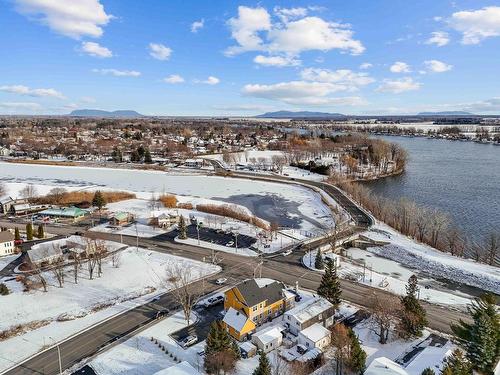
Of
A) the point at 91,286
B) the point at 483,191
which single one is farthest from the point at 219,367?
the point at 483,191

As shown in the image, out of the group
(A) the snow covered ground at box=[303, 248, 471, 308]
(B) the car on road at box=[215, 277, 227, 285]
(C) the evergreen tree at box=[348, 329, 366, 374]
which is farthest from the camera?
(B) the car on road at box=[215, 277, 227, 285]

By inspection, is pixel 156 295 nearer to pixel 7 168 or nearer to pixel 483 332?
pixel 483 332

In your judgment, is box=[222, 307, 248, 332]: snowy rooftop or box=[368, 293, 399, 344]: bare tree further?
box=[222, 307, 248, 332]: snowy rooftop

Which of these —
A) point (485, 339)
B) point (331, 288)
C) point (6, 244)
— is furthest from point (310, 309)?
point (6, 244)

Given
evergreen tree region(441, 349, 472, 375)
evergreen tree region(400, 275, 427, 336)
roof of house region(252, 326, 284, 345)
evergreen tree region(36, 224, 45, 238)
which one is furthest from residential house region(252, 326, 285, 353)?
evergreen tree region(36, 224, 45, 238)

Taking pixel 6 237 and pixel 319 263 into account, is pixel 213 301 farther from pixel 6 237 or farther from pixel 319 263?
pixel 6 237

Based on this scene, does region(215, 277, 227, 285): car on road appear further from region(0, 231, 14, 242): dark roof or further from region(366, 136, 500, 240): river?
region(366, 136, 500, 240): river
